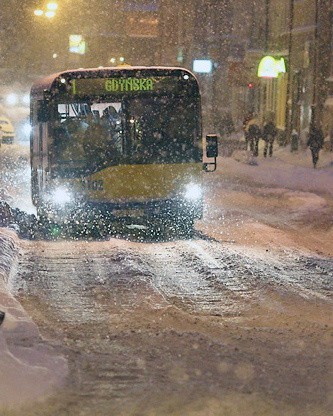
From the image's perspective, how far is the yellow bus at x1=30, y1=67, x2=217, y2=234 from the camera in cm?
1510

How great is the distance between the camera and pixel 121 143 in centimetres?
1519

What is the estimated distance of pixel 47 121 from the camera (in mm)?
15086

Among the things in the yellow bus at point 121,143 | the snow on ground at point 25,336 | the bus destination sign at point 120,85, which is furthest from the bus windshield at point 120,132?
the snow on ground at point 25,336

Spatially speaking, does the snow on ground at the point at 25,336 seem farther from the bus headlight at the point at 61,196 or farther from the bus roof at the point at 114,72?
the bus roof at the point at 114,72

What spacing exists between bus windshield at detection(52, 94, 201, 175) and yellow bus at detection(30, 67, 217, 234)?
16 mm

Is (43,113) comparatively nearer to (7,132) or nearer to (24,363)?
(24,363)

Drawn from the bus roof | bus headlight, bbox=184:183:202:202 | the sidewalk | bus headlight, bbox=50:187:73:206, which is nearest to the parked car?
the bus roof

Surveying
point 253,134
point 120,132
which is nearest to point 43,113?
point 120,132

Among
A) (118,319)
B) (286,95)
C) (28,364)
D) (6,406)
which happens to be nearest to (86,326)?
(118,319)

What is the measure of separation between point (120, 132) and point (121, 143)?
0.18 meters

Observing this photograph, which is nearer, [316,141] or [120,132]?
[120,132]

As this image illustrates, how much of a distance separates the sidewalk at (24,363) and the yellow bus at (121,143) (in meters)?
6.69

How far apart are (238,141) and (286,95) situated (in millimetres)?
3251

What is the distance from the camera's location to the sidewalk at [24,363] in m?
5.98
